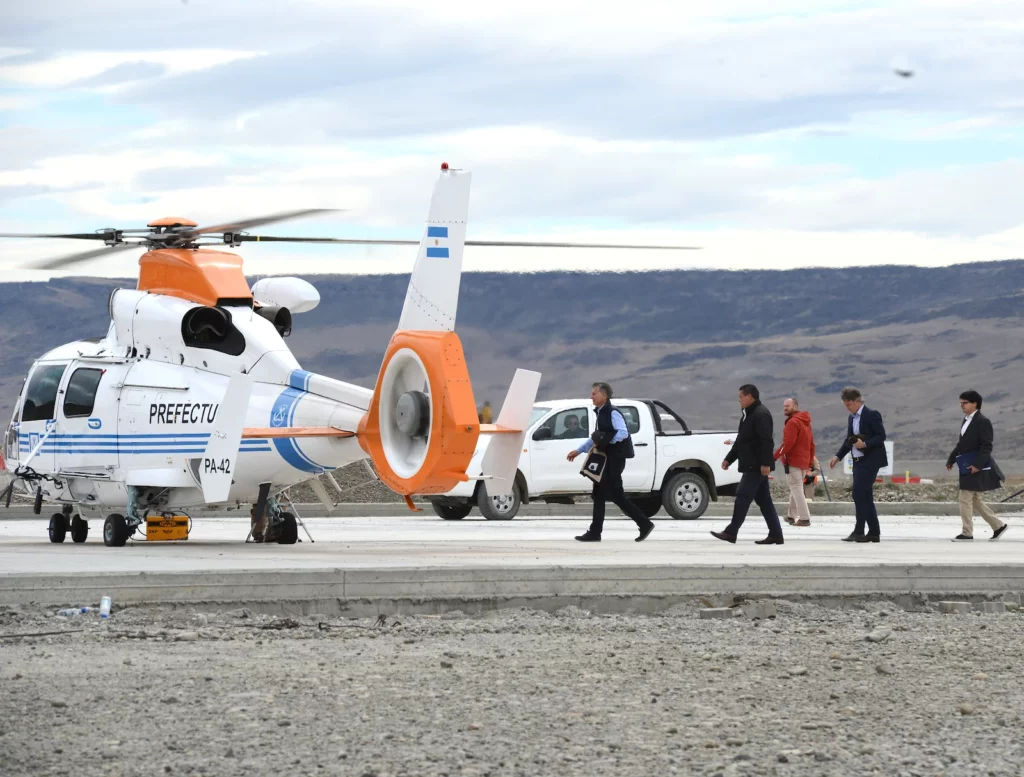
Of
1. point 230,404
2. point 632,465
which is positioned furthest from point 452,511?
point 230,404

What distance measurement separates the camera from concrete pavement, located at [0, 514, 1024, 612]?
11.5 metres

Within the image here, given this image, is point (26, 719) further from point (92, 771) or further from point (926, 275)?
point (926, 275)

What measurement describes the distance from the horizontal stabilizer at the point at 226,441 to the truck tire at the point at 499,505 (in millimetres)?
9055

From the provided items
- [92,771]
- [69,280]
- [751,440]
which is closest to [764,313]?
[69,280]

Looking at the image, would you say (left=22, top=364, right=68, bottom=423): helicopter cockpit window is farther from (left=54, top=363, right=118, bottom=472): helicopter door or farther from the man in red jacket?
the man in red jacket

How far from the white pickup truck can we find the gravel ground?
1416 cm

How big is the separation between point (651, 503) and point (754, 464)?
32.3 ft

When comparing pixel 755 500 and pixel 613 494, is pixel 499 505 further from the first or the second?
pixel 755 500

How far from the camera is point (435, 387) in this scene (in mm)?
14758

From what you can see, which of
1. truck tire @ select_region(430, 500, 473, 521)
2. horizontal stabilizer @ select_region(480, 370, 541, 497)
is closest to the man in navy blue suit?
horizontal stabilizer @ select_region(480, 370, 541, 497)

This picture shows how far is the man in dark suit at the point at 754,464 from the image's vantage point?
669 inches

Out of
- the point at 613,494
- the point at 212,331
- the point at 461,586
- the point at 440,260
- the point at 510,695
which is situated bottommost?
the point at 510,695

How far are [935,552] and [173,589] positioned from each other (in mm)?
7824

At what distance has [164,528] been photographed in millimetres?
18094
